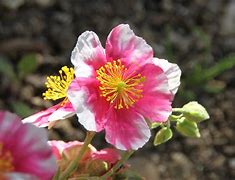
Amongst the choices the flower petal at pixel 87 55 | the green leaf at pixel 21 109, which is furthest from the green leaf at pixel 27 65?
the flower petal at pixel 87 55

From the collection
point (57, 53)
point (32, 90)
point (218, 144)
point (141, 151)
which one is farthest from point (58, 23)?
point (218, 144)

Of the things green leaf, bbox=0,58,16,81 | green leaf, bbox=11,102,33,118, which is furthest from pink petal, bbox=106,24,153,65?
green leaf, bbox=0,58,16,81

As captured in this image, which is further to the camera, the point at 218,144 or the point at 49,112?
the point at 218,144

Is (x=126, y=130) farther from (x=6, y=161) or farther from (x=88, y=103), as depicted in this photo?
(x=6, y=161)

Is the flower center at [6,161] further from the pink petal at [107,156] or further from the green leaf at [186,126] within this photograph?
the green leaf at [186,126]

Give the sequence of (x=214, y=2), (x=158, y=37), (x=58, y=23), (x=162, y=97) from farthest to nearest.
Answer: (x=214, y=2), (x=158, y=37), (x=58, y=23), (x=162, y=97)

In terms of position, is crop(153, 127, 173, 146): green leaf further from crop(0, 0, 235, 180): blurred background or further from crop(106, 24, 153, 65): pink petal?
crop(0, 0, 235, 180): blurred background

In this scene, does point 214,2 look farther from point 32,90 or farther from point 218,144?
point 32,90

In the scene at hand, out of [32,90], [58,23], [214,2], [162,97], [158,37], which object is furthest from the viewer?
[214,2]
